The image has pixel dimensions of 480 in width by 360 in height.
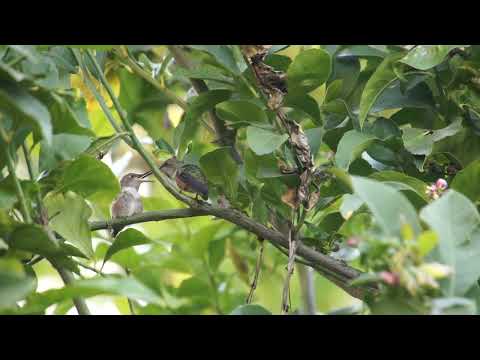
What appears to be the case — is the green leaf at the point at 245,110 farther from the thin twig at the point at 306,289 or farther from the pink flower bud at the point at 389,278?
the thin twig at the point at 306,289

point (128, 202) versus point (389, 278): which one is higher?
point (389, 278)

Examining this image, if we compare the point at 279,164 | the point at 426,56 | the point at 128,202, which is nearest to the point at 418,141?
the point at 426,56

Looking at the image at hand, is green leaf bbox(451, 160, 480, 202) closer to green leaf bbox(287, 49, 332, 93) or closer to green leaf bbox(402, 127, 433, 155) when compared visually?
green leaf bbox(402, 127, 433, 155)

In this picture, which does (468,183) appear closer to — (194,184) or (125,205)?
(194,184)

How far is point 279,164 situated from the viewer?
1.20m

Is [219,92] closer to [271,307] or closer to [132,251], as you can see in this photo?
[132,251]

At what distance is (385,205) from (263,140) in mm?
370

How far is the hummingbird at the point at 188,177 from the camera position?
1.37m

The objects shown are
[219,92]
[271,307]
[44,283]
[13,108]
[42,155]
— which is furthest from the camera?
[44,283]

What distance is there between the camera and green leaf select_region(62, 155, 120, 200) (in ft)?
3.62

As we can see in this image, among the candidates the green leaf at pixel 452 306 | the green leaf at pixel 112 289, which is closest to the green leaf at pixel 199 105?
the green leaf at pixel 112 289
